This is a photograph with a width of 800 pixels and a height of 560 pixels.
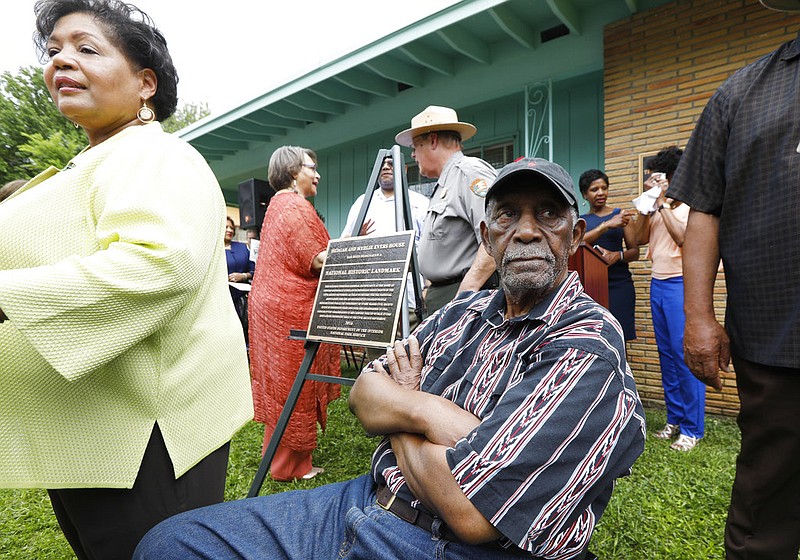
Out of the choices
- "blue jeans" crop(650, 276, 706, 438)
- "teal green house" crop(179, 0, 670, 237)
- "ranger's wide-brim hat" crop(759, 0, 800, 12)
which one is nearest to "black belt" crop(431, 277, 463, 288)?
"ranger's wide-brim hat" crop(759, 0, 800, 12)

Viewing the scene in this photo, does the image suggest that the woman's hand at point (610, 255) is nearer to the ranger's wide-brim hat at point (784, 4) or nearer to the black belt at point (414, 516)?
the ranger's wide-brim hat at point (784, 4)

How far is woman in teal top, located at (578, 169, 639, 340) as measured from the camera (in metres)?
4.39

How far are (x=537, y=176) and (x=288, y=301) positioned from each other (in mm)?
2258

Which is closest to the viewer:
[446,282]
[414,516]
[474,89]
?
[414,516]

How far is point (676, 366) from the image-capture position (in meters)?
3.88

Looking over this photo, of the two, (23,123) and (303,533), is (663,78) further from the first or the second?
(23,123)

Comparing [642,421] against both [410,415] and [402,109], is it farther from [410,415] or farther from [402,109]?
[402,109]

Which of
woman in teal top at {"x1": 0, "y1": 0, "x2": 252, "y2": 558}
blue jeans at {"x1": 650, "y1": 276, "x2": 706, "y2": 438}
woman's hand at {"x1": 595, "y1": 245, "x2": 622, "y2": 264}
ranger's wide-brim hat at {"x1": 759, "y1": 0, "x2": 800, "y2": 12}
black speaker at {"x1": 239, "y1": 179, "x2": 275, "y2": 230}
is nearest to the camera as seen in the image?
woman in teal top at {"x1": 0, "y1": 0, "x2": 252, "y2": 558}

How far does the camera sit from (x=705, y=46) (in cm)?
456

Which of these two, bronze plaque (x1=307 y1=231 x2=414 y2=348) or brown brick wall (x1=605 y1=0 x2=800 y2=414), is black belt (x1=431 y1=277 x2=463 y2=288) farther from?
brown brick wall (x1=605 y1=0 x2=800 y2=414)

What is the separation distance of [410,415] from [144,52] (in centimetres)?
135

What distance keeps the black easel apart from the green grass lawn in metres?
0.83

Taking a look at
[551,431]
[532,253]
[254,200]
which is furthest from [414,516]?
[254,200]

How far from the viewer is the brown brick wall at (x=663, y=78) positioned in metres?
4.38
